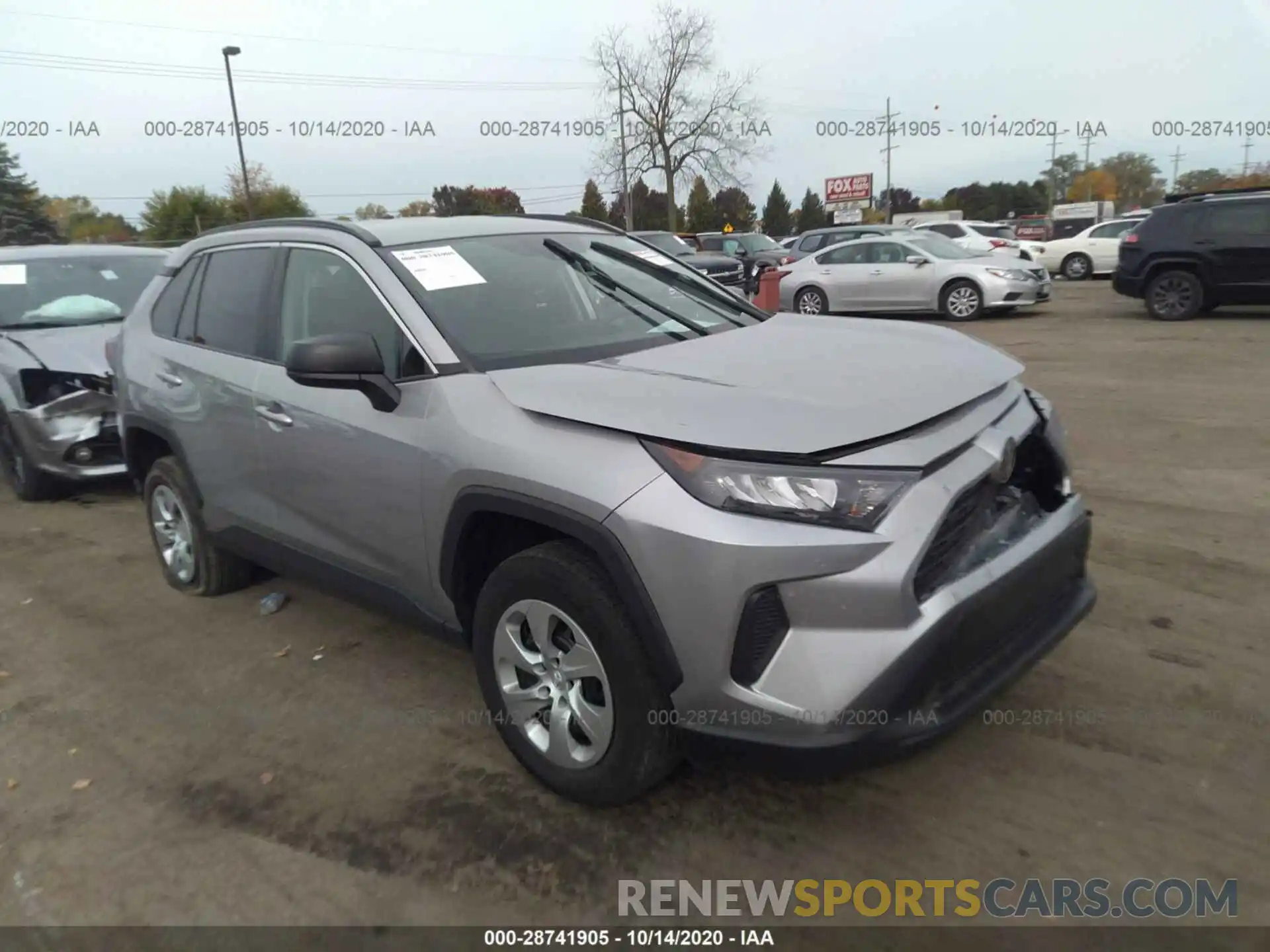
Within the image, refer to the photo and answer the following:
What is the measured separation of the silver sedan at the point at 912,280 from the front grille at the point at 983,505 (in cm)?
1258

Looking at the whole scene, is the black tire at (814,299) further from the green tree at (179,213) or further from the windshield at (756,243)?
the green tree at (179,213)

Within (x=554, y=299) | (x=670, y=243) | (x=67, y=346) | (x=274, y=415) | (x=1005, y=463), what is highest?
(x=670, y=243)

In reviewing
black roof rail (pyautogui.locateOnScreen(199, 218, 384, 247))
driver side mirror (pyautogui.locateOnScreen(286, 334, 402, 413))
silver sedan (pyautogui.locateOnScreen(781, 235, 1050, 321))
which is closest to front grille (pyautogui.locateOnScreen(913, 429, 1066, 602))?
driver side mirror (pyautogui.locateOnScreen(286, 334, 402, 413))

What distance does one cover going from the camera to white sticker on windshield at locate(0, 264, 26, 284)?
274 inches

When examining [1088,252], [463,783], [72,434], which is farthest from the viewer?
[1088,252]

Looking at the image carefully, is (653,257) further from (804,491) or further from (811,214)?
(811,214)

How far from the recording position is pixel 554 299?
3.51 m

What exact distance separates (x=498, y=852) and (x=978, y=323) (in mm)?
13983

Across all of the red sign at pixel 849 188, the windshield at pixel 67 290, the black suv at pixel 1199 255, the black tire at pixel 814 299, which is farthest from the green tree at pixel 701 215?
the windshield at pixel 67 290

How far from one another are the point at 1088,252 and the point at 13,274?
72.8 feet

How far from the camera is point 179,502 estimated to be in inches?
178

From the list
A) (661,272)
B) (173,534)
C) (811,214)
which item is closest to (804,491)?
(661,272)

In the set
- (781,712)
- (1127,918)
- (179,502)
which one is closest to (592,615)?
(781,712)

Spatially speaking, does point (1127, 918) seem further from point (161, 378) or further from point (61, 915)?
point (161, 378)
